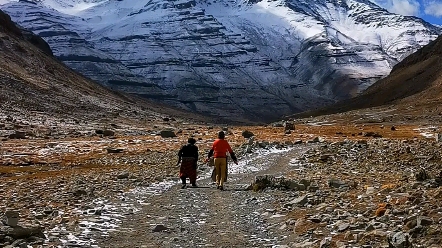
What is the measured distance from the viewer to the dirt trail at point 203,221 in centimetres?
1421

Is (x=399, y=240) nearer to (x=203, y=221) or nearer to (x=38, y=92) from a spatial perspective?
(x=203, y=221)

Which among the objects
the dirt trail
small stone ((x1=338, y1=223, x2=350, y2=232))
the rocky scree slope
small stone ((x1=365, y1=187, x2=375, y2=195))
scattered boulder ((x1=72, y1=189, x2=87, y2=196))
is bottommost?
the dirt trail

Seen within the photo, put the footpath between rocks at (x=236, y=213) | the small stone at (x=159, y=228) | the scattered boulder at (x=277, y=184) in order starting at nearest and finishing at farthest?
1. the footpath between rocks at (x=236, y=213)
2. the small stone at (x=159, y=228)
3. the scattered boulder at (x=277, y=184)

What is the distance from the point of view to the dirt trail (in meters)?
14.2

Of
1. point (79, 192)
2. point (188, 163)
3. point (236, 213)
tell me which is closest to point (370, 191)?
point (236, 213)

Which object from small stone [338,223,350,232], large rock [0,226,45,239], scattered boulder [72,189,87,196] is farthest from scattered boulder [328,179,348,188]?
large rock [0,226,45,239]

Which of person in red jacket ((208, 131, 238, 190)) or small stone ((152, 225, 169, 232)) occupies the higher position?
person in red jacket ((208, 131, 238, 190))

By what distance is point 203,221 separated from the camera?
16.8 meters

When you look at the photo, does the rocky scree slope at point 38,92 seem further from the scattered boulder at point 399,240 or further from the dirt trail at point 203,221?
the scattered boulder at point 399,240

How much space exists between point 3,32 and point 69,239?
175818mm

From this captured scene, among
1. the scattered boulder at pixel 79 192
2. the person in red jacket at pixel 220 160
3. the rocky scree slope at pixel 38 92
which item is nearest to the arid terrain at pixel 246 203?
the scattered boulder at pixel 79 192

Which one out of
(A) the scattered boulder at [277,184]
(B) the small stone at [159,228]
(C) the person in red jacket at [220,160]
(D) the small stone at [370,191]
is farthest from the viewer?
(C) the person in red jacket at [220,160]

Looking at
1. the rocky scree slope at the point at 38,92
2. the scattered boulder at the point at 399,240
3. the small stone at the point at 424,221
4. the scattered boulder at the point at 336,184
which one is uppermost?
the rocky scree slope at the point at 38,92

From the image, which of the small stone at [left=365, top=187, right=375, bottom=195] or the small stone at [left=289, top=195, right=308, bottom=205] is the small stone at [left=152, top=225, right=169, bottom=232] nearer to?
the small stone at [left=289, top=195, right=308, bottom=205]
